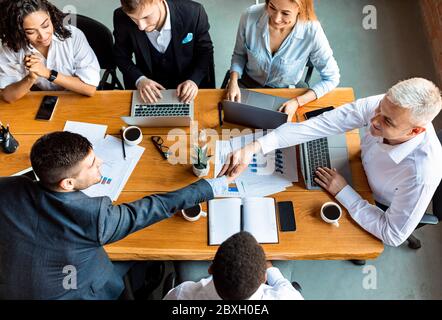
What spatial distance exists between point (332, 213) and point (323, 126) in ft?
1.45

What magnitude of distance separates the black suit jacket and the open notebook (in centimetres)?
86

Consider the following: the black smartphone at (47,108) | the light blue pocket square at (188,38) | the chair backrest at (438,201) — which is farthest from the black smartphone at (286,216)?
the black smartphone at (47,108)

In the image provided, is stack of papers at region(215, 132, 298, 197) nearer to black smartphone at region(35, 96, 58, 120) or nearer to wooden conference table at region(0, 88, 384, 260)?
wooden conference table at region(0, 88, 384, 260)

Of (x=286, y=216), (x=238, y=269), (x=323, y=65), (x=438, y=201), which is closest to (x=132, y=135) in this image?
(x=286, y=216)

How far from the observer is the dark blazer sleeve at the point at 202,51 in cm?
229

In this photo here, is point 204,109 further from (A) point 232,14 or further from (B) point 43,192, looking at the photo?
(A) point 232,14

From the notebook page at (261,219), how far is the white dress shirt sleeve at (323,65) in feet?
2.29

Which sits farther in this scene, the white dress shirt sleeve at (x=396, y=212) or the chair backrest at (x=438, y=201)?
the chair backrest at (x=438, y=201)

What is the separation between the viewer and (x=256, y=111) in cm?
187

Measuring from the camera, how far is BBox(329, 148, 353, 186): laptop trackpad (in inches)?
72.7

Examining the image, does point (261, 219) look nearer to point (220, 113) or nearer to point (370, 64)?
point (220, 113)

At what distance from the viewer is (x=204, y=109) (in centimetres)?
208

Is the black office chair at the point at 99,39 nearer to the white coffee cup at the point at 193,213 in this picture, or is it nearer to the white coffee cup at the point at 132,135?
the white coffee cup at the point at 132,135

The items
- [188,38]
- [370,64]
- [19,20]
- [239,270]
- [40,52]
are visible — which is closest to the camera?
[239,270]
